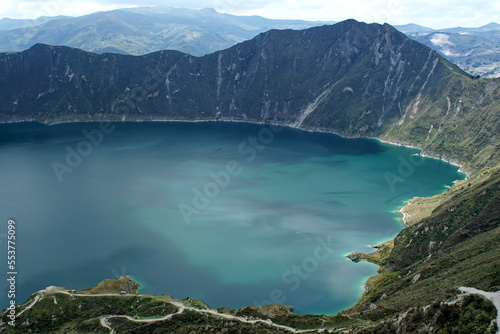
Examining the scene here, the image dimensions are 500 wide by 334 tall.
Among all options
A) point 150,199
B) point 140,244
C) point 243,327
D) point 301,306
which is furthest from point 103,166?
point 243,327

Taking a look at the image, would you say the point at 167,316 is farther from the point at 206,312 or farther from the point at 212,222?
the point at 212,222

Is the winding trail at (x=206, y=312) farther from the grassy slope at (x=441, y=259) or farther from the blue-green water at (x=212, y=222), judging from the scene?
the grassy slope at (x=441, y=259)

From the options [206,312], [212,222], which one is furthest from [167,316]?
[212,222]

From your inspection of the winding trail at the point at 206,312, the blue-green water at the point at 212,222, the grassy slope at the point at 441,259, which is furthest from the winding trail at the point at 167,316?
the grassy slope at the point at 441,259

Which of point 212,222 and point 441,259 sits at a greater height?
point 441,259

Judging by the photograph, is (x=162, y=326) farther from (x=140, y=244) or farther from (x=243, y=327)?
(x=140, y=244)

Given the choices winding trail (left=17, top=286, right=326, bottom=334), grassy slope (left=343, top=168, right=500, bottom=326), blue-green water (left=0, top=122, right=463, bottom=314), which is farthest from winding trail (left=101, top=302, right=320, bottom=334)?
grassy slope (left=343, top=168, right=500, bottom=326)

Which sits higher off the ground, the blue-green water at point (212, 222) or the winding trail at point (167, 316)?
the winding trail at point (167, 316)

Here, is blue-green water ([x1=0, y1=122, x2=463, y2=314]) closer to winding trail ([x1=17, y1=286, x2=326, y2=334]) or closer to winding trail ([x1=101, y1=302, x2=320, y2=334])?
winding trail ([x1=17, y1=286, x2=326, y2=334])
